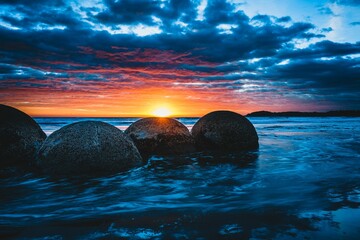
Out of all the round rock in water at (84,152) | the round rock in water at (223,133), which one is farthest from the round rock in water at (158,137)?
the round rock in water at (84,152)

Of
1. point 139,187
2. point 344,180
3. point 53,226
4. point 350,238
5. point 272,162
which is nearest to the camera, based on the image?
point 350,238

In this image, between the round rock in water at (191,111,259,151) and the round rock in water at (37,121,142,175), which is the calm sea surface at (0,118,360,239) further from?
the round rock in water at (191,111,259,151)

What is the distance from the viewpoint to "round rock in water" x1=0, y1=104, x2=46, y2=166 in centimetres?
549

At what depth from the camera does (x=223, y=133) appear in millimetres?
8414

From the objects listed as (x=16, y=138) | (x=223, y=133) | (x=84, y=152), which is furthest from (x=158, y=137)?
(x=16, y=138)

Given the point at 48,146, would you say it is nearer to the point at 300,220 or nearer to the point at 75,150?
the point at 75,150

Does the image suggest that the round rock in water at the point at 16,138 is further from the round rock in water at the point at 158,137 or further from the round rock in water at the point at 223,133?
the round rock in water at the point at 223,133

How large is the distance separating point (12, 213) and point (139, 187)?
5.40 feet

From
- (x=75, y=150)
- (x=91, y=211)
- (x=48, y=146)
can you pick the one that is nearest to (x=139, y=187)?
(x=91, y=211)

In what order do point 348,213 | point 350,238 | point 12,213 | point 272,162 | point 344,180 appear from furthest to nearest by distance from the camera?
point 272,162 < point 344,180 < point 12,213 < point 348,213 < point 350,238

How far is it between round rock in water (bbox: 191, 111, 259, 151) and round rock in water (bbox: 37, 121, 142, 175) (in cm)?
346

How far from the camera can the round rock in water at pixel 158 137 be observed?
7.36 metres

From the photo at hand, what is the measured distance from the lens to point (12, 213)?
3.15m

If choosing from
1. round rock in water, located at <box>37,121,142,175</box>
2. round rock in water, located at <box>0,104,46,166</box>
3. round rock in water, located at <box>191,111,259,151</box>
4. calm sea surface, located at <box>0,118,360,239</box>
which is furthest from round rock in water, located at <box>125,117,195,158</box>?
round rock in water, located at <box>0,104,46,166</box>
